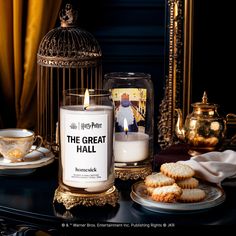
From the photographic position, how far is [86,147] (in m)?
0.95

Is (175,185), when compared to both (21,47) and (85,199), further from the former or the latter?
(21,47)

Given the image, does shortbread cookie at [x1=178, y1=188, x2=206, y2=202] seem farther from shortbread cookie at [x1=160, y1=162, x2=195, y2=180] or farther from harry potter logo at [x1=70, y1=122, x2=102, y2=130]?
harry potter logo at [x1=70, y1=122, x2=102, y2=130]

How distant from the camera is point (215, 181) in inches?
41.2

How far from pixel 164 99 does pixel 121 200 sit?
0.54m

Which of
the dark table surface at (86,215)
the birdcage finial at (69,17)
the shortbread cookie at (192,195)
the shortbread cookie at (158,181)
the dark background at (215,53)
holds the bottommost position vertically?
the dark table surface at (86,215)

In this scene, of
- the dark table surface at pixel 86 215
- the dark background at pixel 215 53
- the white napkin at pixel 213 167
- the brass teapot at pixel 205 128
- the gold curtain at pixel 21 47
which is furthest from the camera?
the gold curtain at pixel 21 47

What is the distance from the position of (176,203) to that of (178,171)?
0.20ft

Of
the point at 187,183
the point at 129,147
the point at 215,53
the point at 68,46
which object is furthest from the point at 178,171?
the point at 68,46

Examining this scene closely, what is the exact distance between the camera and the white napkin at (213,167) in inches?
41.3

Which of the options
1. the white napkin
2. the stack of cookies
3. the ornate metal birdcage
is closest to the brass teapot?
the white napkin

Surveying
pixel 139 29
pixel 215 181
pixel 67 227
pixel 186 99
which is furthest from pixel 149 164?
pixel 139 29

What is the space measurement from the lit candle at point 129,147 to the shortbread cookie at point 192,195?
14 centimetres

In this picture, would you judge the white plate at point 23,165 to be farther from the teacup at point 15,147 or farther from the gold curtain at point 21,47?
the gold curtain at point 21,47

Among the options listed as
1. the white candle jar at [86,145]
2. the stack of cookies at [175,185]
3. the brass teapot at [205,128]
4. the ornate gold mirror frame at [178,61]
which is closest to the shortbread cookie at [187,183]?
the stack of cookies at [175,185]
